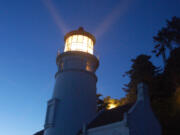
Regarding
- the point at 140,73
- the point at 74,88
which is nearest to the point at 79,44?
the point at 74,88

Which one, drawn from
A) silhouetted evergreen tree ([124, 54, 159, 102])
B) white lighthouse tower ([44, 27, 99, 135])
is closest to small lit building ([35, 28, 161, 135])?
white lighthouse tower ([44, 27, 99, 135])

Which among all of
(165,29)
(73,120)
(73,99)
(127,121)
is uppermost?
(165,29)

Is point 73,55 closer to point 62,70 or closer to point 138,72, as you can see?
point 62,70

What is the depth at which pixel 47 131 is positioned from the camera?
17203mm

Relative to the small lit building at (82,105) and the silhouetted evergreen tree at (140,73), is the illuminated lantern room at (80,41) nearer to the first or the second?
the small lit building at (82,105)

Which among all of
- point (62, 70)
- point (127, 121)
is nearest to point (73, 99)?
point (62, 70)

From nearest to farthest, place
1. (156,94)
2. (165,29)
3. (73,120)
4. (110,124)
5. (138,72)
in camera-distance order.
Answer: (110,124) → (73,120) → (156,94) → (138,72) → (165,29)

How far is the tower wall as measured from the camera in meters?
16.8

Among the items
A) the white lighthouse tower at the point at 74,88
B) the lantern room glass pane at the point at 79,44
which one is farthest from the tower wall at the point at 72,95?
the lantern room glass pane at the point at 79,44

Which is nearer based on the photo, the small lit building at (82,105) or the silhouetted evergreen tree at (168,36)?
the small lit building at (82,105)

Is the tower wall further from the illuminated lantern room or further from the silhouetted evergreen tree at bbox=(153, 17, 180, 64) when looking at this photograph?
the silhouetted evergreen tree at bbox=(153, 17, 180, 64)

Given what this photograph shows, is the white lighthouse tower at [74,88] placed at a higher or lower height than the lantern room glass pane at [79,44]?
lower

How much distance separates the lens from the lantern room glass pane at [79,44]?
19.8 metres

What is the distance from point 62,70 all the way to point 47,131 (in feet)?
18.4
